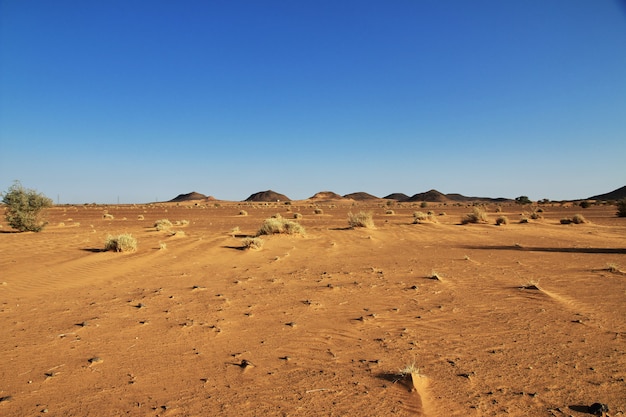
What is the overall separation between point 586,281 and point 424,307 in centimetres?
413

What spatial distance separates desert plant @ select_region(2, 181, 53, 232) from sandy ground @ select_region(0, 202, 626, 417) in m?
10.1

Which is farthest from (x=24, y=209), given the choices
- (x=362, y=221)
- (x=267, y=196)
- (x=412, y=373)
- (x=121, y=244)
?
(x=267, y=196)

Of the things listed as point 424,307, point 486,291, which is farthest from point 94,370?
point 486,291

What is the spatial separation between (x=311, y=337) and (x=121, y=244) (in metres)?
8.92

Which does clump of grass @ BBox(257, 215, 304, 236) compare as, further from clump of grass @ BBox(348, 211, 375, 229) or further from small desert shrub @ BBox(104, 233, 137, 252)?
small desert shrub @ BBox(104, 233, 137, 252)

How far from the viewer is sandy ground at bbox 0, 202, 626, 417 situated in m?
3.50

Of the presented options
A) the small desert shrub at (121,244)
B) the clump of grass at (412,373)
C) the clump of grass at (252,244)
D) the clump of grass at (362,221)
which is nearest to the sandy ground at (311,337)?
the clump of grass at (412,373)

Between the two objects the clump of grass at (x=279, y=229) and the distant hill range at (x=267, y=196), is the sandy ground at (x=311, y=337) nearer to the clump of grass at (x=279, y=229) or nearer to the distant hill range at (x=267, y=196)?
the clump of grass at (x=279, y=229)

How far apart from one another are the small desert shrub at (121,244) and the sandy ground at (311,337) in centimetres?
152

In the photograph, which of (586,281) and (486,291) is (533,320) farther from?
(586,281)

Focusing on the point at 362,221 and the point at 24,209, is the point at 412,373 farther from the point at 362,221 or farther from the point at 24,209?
the point at 24,209

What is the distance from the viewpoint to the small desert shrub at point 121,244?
11914mm

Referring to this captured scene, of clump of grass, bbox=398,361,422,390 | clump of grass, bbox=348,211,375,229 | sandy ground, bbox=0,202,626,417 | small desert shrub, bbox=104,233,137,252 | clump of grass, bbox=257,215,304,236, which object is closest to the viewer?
sandy ground, bbox=0,202,626,417

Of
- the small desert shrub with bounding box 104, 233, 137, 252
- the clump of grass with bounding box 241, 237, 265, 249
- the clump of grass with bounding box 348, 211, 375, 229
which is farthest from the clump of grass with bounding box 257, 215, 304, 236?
the small desert shrub with bounding box 104, 233, 137, 252
